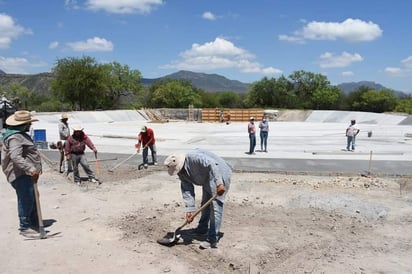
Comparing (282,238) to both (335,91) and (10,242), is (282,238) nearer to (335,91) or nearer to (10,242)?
(10,242)

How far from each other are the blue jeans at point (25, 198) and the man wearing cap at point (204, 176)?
2480 mm

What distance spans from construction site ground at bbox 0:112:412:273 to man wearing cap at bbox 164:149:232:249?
22.2 inches

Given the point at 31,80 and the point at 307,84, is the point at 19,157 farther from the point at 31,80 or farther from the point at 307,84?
the point at 31,80

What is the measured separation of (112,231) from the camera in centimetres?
656

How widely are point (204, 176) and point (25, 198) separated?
9.92 feet

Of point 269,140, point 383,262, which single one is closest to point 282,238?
point 383,262

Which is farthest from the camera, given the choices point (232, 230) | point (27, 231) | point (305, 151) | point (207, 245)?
point (305, 151)

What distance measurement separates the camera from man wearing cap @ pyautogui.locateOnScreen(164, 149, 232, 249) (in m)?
5.50

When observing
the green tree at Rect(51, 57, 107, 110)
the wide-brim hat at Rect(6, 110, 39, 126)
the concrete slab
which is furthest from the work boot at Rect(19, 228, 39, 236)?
the green tree at Rect(51, 57, 107, 110)

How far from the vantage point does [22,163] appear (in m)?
6.00

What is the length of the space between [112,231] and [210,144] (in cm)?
1408

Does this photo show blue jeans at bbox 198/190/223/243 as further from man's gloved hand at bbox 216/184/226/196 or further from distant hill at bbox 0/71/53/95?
distant hill at bbox 0/71/53/95

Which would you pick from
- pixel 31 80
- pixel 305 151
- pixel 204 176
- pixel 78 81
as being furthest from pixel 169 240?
pixel 31 80

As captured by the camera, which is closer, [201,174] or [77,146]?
[201,174]
